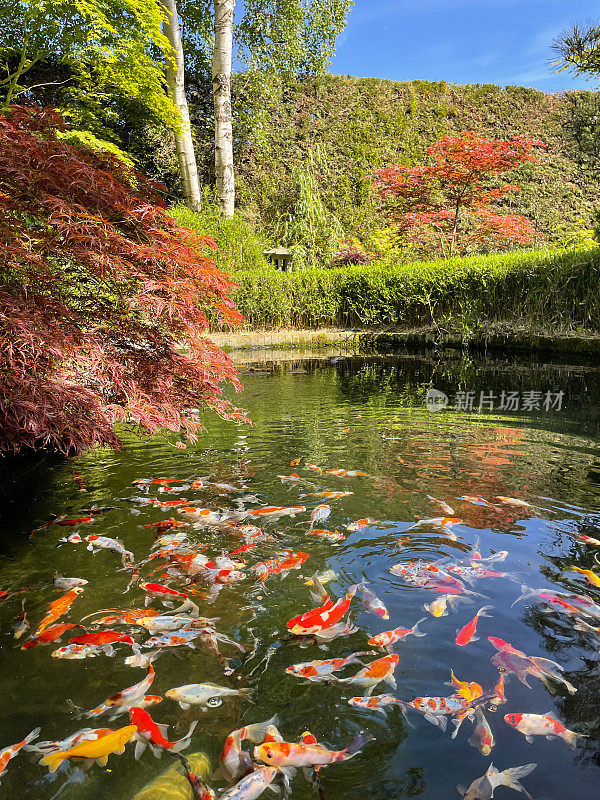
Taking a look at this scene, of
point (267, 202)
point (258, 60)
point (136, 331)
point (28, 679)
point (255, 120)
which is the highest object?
point (258, 60)

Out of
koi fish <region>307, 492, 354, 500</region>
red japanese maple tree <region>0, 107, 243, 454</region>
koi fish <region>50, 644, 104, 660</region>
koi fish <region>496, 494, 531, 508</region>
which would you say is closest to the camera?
koi fish <region>50, 644, 104, 660</region>

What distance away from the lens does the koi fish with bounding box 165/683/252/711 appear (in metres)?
1.40

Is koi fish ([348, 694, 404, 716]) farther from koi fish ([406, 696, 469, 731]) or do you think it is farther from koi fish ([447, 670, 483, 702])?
koi fish ([447, 670, 483, 702])

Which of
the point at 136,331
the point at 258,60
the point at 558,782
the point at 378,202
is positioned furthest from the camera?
the point at 378,202

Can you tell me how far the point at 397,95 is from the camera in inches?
647

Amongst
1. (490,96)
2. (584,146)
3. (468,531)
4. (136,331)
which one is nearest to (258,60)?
(490,96)

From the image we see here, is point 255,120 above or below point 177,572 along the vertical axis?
above

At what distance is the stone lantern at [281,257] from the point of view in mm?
11695

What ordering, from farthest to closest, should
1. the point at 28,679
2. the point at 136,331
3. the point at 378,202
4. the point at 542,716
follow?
the point at 378,202 < the point at 136,331 < the point at 28,679 < the point at 542,716

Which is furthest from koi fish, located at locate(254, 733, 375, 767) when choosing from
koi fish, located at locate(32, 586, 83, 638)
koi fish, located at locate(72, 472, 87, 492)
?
koi fish, located at locate(72, 472, 87, 492)

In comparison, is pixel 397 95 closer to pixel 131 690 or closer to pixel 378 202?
pixel 378 202

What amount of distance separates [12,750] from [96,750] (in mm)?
200

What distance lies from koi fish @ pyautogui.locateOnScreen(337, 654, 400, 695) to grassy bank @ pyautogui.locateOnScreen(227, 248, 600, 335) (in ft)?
23.6

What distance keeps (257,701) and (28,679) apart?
0.67 metres
